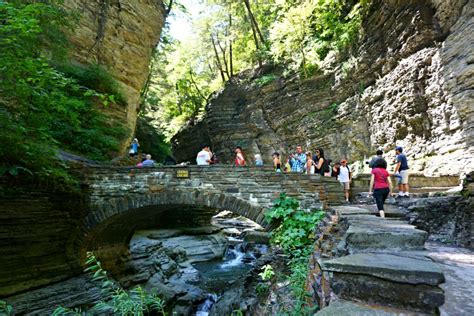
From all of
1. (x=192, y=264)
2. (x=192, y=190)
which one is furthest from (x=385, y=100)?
(x=192, y=264)

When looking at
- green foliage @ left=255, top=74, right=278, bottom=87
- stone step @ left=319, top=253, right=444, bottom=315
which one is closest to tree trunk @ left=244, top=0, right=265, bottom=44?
green foliage @ left=255, top=74, right=278, bottom=87

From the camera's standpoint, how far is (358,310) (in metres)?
1.47

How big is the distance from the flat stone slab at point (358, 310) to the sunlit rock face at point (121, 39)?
12398 millimetres

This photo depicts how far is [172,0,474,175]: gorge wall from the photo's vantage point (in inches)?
355

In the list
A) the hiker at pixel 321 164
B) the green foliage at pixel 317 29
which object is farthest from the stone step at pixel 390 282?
the green foliage at pixel 317 29

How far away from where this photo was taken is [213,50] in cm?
2281

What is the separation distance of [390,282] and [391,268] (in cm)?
7

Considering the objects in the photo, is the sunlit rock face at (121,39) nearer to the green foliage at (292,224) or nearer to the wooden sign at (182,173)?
the wooden sign at (182,173)

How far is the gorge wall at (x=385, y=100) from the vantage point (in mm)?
9008

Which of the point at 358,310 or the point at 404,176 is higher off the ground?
the point at 404,176

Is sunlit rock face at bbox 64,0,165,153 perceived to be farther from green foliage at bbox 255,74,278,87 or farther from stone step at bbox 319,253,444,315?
stone step at bbox 319,253,444,315

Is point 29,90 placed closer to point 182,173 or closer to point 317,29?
point 182,173

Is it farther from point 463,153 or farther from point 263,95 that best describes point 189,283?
point 263,95

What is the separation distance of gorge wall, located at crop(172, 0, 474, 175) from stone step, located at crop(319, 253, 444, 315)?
8.56 meters
